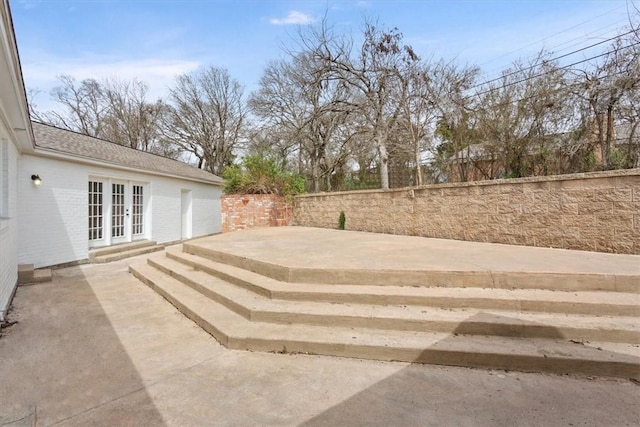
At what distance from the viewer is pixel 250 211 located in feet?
41.3

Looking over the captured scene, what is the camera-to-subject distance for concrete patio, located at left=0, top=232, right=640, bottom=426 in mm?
2193

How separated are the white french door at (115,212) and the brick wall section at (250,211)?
3.03 m

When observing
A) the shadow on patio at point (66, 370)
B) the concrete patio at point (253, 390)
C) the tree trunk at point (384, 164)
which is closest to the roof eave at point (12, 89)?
the shadow on patio at point (66, 370)

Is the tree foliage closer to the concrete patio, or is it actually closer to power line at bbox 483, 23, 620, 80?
power line at bbox 483, 23, 620, 80

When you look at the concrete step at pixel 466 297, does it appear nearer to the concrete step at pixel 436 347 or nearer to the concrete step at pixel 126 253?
the concrete step at pixel 436 347

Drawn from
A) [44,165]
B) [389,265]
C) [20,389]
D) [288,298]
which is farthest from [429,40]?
[20,389]

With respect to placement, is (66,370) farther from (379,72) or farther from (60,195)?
(379,72)

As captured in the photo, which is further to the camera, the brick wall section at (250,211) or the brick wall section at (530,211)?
the brick wall section at (250,211)

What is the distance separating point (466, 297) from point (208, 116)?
27250mm

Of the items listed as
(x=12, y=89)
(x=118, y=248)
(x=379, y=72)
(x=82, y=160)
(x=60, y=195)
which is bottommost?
(x=118, y=248)

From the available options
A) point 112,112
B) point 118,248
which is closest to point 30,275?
point 118,248

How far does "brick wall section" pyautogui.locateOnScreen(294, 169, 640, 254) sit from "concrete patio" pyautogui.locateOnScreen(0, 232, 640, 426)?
3.65 meters

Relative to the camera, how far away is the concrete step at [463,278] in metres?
3.68

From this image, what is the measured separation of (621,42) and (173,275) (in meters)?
11.5
